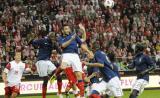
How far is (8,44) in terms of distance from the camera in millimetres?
25609

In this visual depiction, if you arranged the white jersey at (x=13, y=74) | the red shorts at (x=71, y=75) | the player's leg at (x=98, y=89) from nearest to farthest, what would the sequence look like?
1. the player's leg at (x=98, y=89)
2. the white jersey at (x=13, y=74)
3. the red shorts at (x=71, y=75)

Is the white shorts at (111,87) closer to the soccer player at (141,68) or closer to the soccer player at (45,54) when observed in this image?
the soccer player at (141,68)

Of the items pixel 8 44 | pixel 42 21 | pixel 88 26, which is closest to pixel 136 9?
pixel 88 26

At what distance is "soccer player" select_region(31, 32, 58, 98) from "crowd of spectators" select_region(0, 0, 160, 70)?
6967mm

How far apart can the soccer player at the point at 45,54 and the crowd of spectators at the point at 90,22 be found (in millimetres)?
6967

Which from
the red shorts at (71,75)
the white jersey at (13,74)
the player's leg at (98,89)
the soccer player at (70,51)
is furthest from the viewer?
the red shorts at (71,75)

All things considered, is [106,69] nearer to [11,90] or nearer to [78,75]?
[78,75]

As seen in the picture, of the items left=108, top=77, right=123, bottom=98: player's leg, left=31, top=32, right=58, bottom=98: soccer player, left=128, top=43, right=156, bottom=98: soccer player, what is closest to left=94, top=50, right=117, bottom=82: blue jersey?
left=108, top=77, right=123, bottom=98: player's leg

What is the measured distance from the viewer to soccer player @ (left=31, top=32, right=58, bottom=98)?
17.7 metres

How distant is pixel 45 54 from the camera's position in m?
18.0

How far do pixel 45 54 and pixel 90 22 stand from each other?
12.3 m

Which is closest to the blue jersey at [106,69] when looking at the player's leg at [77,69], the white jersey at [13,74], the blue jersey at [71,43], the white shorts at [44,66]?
the player's leg at [77,69]

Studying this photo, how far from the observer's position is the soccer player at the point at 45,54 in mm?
17703

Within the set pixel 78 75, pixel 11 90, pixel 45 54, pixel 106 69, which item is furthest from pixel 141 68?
pixel 45 54
